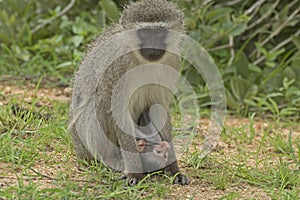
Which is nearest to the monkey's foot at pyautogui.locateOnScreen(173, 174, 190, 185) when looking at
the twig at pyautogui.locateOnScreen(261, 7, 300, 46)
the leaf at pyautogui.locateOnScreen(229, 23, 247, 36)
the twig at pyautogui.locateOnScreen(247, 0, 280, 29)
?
the leaf at pyautogui.locateOnScreen(229, 23, 247, 36)

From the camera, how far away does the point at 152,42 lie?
4.13 metres

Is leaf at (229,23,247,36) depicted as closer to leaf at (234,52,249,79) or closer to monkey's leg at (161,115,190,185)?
leaf at (234,52,249,79)

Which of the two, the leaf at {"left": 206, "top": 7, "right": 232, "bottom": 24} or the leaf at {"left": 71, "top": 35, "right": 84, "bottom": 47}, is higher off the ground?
the leaf at {"left": 206, "top": 7, "right": 232, "bottom": 24}

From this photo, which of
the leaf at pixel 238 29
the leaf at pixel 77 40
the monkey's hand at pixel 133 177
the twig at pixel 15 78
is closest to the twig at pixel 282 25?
the leaf at pixel 238 29

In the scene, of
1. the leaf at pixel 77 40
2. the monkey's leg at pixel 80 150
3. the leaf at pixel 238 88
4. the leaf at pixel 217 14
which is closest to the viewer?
the monkey's leg at pixel 80 150

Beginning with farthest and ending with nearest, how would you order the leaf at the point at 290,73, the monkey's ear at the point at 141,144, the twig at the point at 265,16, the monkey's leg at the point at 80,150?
the twig at the point at 265,16, the leaf at the point at 290,73, the monkey's leg at the point at 80,150, the monkey's ear at the point at 141,144

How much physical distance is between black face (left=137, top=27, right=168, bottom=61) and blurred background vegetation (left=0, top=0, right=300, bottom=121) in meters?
2.27

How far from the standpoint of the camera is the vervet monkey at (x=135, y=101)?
4121mm

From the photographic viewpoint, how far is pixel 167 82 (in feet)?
14.1

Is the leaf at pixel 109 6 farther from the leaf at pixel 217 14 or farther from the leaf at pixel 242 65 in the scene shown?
the leaf at pixel 242 65

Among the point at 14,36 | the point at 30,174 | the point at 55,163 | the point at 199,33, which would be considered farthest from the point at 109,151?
the point at 14,36

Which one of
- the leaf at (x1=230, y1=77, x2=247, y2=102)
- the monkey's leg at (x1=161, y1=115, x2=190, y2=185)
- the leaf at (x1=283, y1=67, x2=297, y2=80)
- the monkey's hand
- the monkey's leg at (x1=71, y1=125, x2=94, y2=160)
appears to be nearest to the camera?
the monkey's hand

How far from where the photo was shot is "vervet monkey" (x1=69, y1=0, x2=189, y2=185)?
4.12 metres

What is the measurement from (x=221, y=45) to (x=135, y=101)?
3.23m
